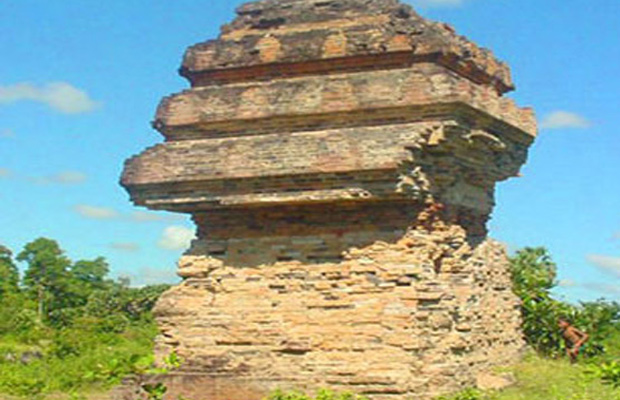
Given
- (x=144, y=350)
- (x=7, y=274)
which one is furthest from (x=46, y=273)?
(x=144, y=350)

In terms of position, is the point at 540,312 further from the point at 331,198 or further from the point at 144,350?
the point at 144,350

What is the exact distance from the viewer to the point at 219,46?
1145 centimetres

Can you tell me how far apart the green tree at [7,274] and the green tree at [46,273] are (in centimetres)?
42

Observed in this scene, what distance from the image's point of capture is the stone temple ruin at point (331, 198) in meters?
10.1

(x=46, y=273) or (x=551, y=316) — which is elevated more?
(x=46, y=273)

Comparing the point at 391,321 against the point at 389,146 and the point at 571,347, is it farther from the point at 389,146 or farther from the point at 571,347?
the point at 571,347

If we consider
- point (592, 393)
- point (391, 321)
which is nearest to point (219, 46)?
point (391, 321)

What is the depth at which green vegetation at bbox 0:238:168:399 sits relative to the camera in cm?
1445

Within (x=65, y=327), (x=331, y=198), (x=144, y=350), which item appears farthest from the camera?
(x=65, y=327)

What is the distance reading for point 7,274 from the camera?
39.4 m

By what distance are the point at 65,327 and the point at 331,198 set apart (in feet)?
55.6

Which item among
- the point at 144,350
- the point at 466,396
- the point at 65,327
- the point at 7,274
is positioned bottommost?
the point at 466,396

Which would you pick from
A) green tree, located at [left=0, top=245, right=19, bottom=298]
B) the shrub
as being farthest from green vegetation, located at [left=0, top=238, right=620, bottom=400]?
green tree, located at [left=0, top=245, right=19, bottom=298]

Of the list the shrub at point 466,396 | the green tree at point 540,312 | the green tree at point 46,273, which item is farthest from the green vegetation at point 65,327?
the green tree at point 540,312
